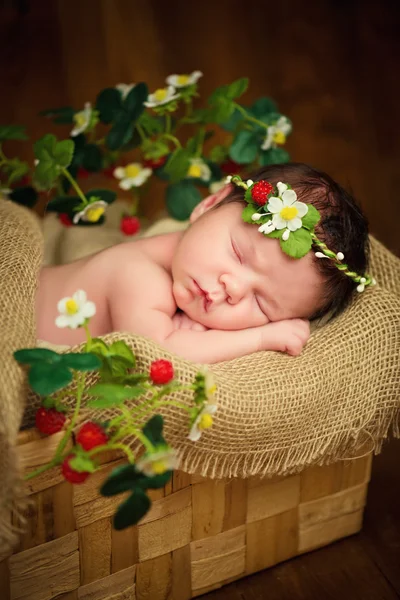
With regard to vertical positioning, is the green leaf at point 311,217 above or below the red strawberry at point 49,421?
above

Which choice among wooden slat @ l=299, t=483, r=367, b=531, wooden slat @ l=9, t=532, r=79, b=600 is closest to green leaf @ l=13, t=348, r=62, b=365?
wooden slat @ l=9, t=532, r=79, b=600

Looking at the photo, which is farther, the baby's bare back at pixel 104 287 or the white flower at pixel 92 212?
the white flower at pixel 92 212

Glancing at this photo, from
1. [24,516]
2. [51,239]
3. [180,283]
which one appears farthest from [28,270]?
[51,239]

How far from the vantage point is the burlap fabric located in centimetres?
107

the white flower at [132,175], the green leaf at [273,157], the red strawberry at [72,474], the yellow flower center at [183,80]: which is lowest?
the white flower at [132,175]

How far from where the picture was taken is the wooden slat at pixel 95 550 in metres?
1.10

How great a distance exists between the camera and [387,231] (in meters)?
2.24

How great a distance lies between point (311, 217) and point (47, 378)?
20.8 inches

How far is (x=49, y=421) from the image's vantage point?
98 cm

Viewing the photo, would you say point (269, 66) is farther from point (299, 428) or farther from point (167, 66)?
point (299, 428)

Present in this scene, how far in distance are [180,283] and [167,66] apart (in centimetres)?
142

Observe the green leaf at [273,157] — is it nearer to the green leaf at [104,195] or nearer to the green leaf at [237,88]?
the green leaf at [237,88]

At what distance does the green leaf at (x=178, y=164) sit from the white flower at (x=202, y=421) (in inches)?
31.9

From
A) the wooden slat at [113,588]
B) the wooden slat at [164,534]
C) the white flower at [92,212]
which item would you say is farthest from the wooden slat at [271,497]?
the white flower at [92,212]
